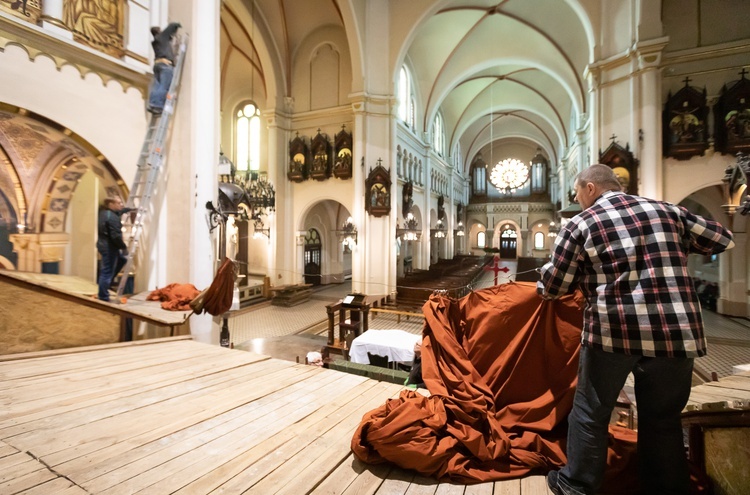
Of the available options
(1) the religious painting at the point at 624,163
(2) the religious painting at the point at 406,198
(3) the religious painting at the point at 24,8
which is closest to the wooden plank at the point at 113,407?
(3) the religious painting at the point at 24,8

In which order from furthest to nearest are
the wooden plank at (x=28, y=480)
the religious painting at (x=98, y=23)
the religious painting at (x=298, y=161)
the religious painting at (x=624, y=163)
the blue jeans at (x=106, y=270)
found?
1. the religious painting at (x=298, y=161)
2. the religious painting at (x=624, y=163)
3. the blue jeans at (x=106, y=270)
4. the religious painting at (x=98, y=23)
5. the wooden plank at (x=28, y=480)

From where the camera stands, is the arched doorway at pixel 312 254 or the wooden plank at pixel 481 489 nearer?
the wooden plank at pixel 481 489

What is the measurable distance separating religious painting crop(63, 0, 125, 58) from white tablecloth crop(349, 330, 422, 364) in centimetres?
612

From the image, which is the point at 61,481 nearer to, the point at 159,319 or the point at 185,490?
the point at 185,490

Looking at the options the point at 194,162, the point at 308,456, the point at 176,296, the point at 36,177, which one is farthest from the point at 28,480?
the point at 36,177

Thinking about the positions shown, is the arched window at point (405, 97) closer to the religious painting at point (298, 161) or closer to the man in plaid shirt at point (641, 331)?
the religious painting at point (298, 161)

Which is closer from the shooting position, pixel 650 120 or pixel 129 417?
pixel 129 417

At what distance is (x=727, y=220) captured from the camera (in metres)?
9.90

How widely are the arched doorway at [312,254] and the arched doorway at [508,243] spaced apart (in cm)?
1973

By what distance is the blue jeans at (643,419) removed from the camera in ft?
4.89

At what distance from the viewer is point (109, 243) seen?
16.3 ft

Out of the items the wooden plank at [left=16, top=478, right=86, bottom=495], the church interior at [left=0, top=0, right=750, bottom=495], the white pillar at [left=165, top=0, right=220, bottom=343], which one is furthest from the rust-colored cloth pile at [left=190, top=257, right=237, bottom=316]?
the wooden plank at [left=16, top=478, right=86, bottom=495]

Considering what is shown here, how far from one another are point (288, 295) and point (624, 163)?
36.4 feet

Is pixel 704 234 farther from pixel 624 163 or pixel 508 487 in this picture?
pixel 624 163
